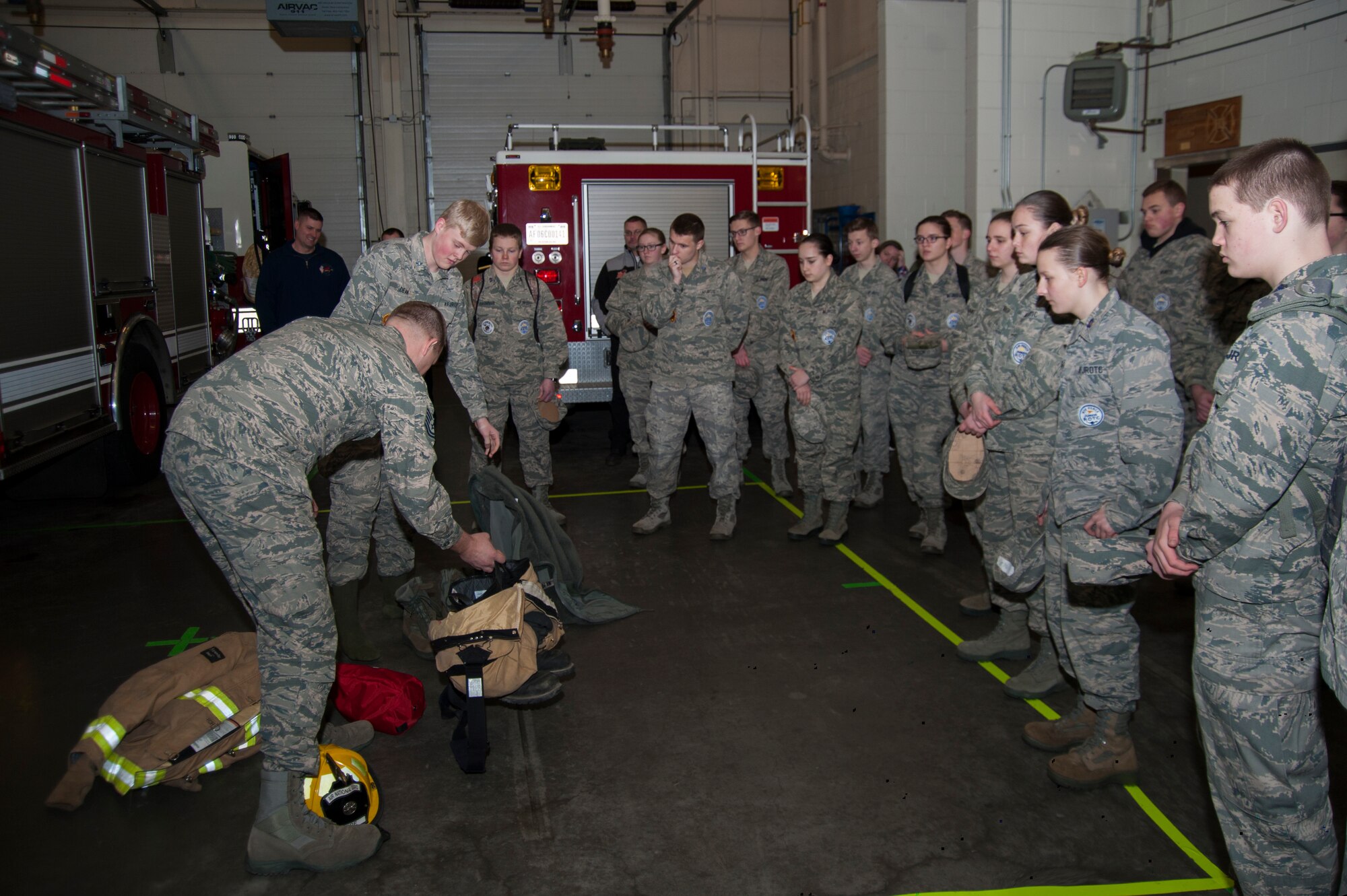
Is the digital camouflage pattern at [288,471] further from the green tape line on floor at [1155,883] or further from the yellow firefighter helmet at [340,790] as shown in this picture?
the green tape line on floor at [1155,883]

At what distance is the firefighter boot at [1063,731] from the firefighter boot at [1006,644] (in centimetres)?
69

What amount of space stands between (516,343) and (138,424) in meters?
3.62

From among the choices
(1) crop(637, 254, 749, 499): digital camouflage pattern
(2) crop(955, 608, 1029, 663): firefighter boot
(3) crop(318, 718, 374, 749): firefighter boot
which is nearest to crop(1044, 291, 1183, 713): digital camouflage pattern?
(2) crop(955, 608, 1029, 663): firefighter boot

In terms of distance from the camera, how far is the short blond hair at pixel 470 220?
13.5ft

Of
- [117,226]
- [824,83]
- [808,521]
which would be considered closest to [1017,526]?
[808,521]

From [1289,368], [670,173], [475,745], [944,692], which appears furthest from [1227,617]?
[670,173]

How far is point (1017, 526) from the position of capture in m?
3.72

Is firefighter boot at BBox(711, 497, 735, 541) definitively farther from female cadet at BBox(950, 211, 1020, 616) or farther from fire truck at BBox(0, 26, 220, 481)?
fire truck at BBox(0, 26, 220, 481)

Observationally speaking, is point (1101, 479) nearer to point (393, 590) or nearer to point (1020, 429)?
point (1020, 429)

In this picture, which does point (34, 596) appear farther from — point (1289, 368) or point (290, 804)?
point (1289, 368)

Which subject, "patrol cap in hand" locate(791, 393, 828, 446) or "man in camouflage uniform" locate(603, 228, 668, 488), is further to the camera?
"man in camouflage uniform" locate(603, 228, 668, 488)

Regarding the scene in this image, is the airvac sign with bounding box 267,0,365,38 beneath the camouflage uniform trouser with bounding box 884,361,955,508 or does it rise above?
above

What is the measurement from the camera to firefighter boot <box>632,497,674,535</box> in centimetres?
615

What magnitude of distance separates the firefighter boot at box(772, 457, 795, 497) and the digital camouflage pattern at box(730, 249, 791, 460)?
0.04m
